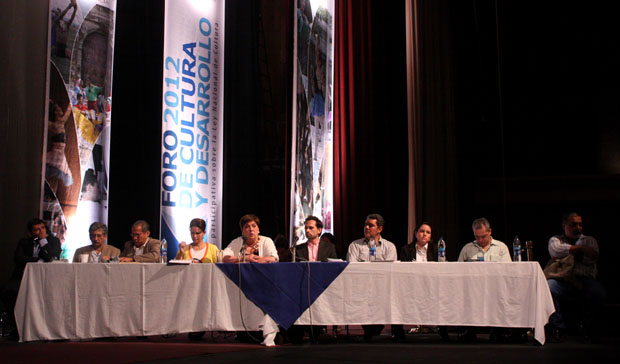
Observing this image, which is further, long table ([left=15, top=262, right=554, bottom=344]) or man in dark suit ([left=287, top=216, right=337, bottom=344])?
man in dark suit ([left=287, top=216, right=337, bottom=344])

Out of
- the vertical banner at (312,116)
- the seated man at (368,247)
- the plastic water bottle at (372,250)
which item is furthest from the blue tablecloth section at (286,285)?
the vertical banner at (312,116)

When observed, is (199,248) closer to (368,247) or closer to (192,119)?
(368,247)

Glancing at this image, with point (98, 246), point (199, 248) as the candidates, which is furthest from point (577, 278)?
point (98, 246)

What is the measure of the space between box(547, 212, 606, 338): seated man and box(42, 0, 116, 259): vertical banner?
3.83 meters

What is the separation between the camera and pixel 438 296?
415cm

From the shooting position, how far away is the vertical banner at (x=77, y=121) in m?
5.40

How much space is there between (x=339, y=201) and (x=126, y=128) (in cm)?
289

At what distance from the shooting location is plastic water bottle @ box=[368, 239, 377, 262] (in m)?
4.64

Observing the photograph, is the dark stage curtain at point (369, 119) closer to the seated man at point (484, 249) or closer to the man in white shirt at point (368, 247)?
the man in white shirt at point (368, 247)

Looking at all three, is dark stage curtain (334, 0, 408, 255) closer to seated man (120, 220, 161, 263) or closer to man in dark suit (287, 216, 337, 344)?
man in dark suit (287, 216, 337, 344)

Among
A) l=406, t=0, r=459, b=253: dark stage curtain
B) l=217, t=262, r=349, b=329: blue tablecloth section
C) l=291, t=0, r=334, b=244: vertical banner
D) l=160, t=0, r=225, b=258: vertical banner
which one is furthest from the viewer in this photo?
l=406, t=0, r=459, b=253: dark stage curtain

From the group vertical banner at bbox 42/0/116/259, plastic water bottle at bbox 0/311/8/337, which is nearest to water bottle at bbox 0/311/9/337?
plastic water bottle at bbox 0/311/8/337

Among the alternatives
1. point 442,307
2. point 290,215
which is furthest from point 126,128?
point 442,307

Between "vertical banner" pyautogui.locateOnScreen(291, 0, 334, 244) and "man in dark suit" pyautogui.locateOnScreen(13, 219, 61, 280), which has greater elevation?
"vertical banner" pyautogui.locateOnScreen(291, 0, 334, 244)
